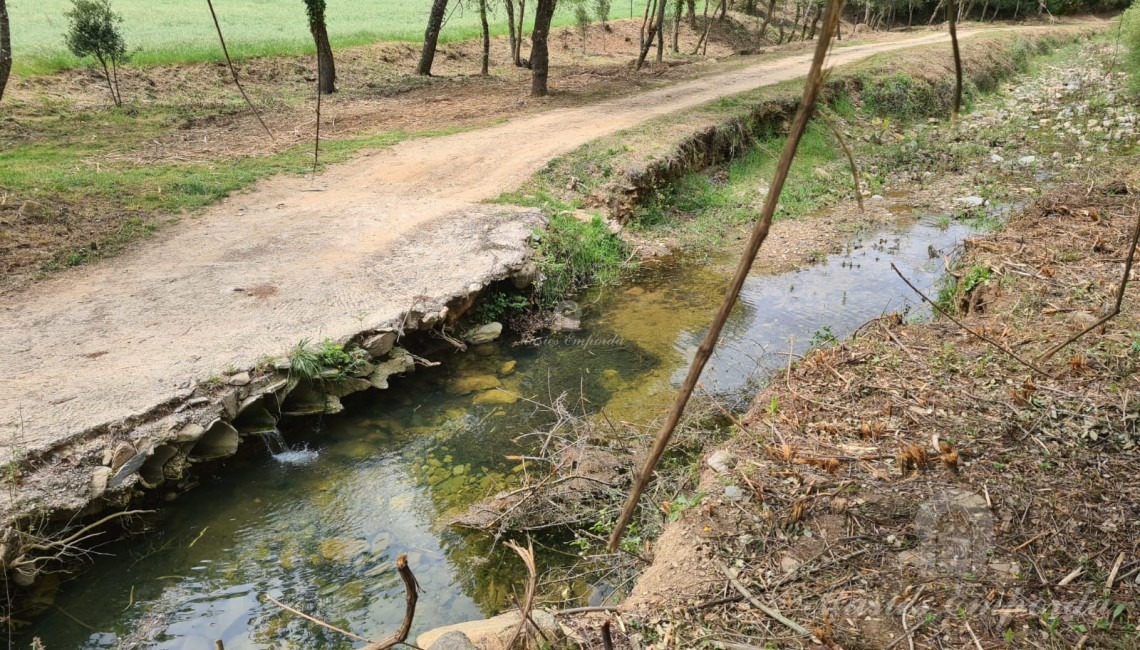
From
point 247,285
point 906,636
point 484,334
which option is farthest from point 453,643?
point 247,285

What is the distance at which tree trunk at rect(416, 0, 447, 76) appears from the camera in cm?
2008

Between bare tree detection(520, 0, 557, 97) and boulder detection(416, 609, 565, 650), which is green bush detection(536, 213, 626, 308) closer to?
boulder detection(416, 609, 565, 650)

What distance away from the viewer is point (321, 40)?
17.5 m

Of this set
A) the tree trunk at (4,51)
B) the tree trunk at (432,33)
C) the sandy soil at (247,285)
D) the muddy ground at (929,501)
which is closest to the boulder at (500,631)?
the muddy ground at (929,501)

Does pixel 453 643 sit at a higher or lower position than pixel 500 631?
higher

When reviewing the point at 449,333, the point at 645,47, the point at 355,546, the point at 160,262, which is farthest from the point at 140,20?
the point at 355,546

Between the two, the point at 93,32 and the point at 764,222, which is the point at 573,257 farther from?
the point at 93,32

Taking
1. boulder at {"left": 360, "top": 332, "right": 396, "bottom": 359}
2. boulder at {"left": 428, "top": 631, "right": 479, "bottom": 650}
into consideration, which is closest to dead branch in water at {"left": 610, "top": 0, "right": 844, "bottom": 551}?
boulder at {"left": 428, "top": 631, "right": 479, "bottom": 650}

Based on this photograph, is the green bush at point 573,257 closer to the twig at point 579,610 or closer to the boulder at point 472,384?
the boulder at point 472,384

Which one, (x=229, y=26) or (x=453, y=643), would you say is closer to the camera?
(x=453, y=643)

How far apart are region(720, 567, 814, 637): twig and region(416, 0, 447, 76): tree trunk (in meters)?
19.6

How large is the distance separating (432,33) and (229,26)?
1372 centimetres

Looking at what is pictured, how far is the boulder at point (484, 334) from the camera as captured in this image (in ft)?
28.3

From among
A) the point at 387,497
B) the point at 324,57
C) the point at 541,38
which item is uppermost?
the point at 541,38
